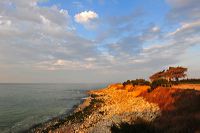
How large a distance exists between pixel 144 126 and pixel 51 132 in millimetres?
15907

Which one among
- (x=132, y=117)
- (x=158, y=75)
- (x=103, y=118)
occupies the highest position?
(x=158, y=75)

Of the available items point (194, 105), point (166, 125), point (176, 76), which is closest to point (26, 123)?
point (194, 105)

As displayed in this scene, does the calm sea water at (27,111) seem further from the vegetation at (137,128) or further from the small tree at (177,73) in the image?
the small tree at (177,73)

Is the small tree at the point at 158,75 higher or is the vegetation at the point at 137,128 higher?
the small tree at the point at 158,75

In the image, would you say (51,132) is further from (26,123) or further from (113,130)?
(113,130)

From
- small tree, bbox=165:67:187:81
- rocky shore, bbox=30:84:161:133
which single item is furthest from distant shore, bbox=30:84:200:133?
small tree, bbox=165:67:187:81

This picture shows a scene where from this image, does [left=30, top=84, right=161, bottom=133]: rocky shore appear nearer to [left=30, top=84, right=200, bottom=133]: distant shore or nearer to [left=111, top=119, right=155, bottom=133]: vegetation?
[left=30, top=84, right=200, bottom=133]: distant shore

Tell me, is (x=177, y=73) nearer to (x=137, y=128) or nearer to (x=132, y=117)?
(x=132, y=117)

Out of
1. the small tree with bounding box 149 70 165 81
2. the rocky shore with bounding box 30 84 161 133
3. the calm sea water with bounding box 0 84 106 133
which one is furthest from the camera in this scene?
the small tree with bounding box 149 70 165 81

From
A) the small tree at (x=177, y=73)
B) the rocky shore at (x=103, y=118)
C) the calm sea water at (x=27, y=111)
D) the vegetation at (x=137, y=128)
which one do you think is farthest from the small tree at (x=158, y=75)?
the vegetation at (x=137, y=128)

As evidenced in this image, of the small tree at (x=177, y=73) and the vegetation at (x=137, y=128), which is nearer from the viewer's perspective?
the vegetation at (x=137, y=128)

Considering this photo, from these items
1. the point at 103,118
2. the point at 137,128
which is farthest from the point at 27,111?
the point at 137,128

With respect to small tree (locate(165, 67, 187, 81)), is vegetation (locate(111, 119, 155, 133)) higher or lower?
lower


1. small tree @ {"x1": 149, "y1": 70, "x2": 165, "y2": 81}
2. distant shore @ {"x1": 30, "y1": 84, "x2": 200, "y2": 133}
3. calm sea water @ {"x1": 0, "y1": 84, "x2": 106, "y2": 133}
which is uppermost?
small tree @ {"x1": 149, "y1": 70, "x2": 165, "y2": 81}
